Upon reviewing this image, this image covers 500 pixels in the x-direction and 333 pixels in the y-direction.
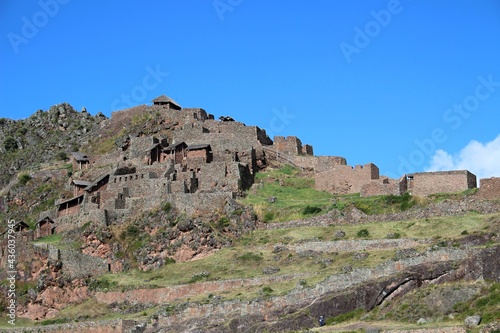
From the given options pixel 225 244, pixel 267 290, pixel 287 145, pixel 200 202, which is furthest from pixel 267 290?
pixel 287 145

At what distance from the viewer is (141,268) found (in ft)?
204

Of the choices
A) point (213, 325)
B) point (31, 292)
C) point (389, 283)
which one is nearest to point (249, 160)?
point (31, 292)

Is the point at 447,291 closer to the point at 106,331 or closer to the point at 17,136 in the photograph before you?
the point at 106,331

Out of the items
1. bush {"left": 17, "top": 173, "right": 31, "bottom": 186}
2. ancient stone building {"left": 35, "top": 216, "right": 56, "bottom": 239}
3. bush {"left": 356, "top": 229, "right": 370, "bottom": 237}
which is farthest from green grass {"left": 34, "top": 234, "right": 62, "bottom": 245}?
bush {"left": 356, "top": 229, "right": 370, "bottom": 237}

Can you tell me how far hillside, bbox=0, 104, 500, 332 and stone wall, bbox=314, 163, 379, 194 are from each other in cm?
116

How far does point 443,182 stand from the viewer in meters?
62.1

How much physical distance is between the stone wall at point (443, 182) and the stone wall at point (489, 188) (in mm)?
3121

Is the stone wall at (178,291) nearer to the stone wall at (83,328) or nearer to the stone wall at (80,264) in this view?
the stone wall at (83,328)

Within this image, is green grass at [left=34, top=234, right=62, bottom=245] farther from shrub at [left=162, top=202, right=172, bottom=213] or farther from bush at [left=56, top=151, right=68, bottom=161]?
bush at [left=56, top=151, right=68, bottom=161]

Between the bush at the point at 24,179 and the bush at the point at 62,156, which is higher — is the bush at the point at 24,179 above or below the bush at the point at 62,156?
below

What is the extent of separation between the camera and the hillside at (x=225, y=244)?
41.9 meters

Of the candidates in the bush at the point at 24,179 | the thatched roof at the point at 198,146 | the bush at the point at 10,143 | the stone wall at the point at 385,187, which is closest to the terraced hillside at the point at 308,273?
the stone wall at the point at 385,187

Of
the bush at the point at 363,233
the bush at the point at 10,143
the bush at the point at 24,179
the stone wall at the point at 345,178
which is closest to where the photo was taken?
the bush at the point at 363,233

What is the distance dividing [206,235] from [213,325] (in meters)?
15.5
